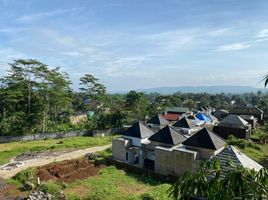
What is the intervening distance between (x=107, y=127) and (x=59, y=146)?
35.8 feet

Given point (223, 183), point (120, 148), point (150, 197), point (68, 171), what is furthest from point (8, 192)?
point (223, 183)

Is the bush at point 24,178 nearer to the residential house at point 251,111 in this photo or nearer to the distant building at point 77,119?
the distant building at point 77,119

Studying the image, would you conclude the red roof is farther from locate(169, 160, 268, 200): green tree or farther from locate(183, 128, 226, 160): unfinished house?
locate(169, 160, 268, 200): green tree

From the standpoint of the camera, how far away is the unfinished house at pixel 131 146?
2128 centimetres

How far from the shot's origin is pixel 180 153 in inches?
685

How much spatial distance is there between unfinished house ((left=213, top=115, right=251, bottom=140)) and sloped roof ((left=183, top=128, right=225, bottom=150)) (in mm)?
15197

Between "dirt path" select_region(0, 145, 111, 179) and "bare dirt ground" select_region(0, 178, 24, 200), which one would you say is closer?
"bare dirt ground" select_region(0, 178, 24, 200)

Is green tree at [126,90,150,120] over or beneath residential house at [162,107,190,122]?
over

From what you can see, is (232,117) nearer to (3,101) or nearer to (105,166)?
(105,166)

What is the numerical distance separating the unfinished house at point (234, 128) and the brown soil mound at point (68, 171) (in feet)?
63.0

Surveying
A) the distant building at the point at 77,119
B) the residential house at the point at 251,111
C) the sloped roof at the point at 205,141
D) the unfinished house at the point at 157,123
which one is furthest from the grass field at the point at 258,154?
the distant building at the point at 77,119

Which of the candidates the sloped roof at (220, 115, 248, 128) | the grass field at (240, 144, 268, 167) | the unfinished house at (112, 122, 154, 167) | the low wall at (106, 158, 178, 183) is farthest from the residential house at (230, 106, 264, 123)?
the low wall at (106, 158, 178, 183)

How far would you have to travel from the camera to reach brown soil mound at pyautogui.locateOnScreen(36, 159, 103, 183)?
58.1 ft

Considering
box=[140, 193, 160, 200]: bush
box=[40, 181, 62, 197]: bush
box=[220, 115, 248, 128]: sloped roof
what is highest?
box=[220, 115, 248, 128]: sloped roof
